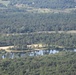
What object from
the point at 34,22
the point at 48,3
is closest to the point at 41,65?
the point at 34,22

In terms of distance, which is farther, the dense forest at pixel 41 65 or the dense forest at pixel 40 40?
the dense forest at pixel 40 40

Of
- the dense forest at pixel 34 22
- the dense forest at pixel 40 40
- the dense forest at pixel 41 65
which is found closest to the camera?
the dense forest at pixel 41 65

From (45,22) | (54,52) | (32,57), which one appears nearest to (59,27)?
(45,22)

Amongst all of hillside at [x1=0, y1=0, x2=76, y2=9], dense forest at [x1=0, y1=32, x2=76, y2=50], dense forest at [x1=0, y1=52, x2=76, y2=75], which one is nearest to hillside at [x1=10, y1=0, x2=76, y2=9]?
hillside at [x1=0, y1=0, x2=76, y2=9]

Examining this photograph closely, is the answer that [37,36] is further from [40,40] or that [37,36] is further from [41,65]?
[41,65]

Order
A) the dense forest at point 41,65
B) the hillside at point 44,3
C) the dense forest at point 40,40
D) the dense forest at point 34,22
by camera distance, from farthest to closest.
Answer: the hillside at point 44,3, the dense forest at point 34,22, the dense forest at point 40,40, the dense forest at point 41,65

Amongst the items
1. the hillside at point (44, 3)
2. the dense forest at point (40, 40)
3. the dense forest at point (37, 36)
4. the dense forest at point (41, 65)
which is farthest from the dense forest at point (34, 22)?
the dense forest at point (41, 65)

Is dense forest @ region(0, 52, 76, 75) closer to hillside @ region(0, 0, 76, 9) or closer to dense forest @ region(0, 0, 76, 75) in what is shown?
dense forest @ region(0, 0, 76, 75)

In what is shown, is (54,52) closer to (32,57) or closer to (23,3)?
(32,57)

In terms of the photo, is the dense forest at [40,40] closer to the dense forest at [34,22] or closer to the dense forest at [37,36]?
the dense forest at [37,36]
